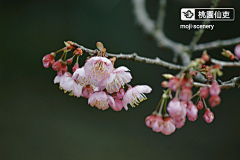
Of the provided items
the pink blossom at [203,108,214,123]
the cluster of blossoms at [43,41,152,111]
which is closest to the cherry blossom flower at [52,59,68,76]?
the cluster of blossoms at [43,41,152,111]

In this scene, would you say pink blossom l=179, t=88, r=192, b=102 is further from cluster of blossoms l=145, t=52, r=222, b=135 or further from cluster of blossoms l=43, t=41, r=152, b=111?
cluster of blossoms l=43, t=41, r=152, b=111

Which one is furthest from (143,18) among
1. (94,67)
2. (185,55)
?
(94,67)

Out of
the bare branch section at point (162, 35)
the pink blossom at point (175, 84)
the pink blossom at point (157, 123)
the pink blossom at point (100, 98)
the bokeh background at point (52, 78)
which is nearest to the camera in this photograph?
the pink blossom at point (175, 84)

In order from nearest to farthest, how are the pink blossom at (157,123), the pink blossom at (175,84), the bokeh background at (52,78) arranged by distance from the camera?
the pink blossom at (175,84), the pink blossom at (157,123), the bokeh background at (52,78)

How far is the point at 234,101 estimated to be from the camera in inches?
71.7

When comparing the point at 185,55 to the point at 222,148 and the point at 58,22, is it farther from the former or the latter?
the point at 58,22

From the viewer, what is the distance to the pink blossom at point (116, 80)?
0.62 metres

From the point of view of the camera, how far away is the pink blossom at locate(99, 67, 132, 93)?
2.03 ft

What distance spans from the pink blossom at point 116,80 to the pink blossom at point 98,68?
14 mm

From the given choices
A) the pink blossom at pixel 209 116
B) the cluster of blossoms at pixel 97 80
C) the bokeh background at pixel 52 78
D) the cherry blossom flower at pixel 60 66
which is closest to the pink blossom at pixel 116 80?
the cluster of blossoms at pixel 97 80

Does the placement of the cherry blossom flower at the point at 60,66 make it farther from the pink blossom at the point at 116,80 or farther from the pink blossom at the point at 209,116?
the pink blossom at the point at 209,116

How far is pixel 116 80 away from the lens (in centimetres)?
68

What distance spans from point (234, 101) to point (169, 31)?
88cm

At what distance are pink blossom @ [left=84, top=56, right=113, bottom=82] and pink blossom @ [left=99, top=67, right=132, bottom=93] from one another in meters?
0.01
